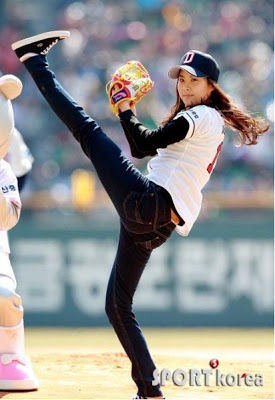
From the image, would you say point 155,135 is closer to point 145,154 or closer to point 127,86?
point 145,154

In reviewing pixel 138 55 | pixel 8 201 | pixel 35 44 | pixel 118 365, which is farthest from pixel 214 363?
pixel 138 55

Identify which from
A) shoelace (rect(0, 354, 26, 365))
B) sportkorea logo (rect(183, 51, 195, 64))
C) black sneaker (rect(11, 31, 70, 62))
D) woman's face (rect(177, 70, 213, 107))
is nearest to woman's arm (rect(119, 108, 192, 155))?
woman's face (rect(177, 70, 213, 107))

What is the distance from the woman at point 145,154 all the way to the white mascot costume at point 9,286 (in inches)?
10.8

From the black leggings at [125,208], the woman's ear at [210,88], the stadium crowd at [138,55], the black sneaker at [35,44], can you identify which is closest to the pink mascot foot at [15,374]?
the black leggings at [125,208]

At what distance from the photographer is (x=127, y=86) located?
441cm

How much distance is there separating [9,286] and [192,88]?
4.82 ft

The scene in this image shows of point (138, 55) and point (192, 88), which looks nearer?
point (192, 88)

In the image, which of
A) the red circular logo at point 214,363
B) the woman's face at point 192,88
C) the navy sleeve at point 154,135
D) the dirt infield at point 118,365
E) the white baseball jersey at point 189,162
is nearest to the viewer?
the navy sleeve at point 154,135

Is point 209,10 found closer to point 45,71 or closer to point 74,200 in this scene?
point 74,200

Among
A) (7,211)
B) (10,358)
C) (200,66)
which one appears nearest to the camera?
(200,66)

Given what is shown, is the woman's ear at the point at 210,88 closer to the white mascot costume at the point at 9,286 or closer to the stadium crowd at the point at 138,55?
the white mascot costume at the point at 9,286

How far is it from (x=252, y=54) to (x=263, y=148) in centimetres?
164

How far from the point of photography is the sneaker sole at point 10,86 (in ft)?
15.3

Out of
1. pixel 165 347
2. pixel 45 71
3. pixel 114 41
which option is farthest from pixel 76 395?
pixel 114 41
